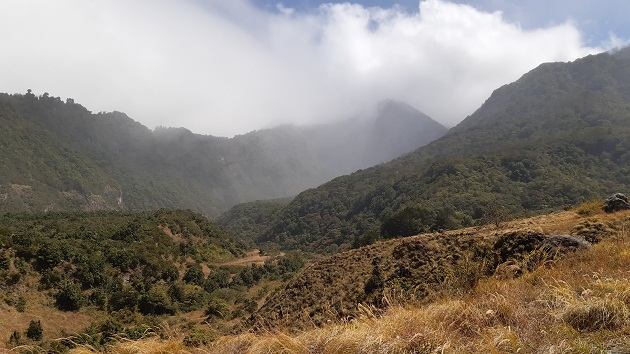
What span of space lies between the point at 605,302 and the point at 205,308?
3998cm

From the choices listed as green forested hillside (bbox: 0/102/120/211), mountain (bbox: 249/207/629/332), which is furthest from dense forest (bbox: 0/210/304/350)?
green forested hillside (bbox: 0/102/120/211)

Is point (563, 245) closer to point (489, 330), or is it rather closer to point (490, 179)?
point (489, 330)

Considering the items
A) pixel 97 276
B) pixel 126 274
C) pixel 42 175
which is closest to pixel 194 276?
pixel 126 274

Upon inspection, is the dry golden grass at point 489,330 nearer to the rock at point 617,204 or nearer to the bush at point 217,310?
the rock at point 617,204

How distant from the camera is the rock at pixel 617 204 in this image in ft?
54.8

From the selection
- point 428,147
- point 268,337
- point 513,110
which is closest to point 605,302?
point 268,337

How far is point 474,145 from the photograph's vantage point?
494 feet

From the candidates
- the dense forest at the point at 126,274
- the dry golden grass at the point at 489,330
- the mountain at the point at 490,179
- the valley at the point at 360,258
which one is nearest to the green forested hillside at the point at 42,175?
the valley at the point at 360,258

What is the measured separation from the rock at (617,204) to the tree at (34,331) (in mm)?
36567

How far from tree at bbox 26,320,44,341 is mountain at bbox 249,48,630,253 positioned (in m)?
34.9

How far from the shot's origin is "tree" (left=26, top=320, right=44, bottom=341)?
83.6ft

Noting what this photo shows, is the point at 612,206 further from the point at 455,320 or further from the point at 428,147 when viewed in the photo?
the point at 428,147

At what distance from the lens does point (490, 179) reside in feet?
306

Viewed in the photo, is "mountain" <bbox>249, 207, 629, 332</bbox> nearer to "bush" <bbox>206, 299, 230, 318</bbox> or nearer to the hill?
"bush" <bbox>206, 299, 230, 318</bbox>
